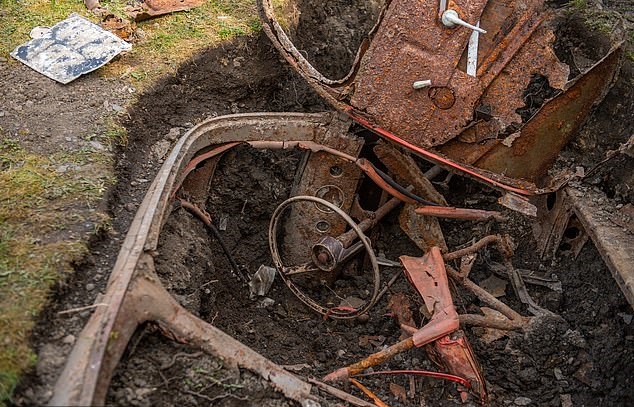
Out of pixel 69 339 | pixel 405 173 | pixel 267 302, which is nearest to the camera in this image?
pixel 69 339

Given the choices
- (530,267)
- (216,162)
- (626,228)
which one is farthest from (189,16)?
(626,228)

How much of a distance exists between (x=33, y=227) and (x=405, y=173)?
266 centimetres

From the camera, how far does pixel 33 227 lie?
365 centimetres

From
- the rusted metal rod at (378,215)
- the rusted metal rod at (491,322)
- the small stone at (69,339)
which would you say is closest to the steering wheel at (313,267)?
the rusted metal rod at (378,215)

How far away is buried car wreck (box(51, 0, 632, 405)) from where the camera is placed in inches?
157

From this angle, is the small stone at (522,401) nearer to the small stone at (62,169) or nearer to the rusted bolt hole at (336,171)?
the rusted bolt hole at (336,171)

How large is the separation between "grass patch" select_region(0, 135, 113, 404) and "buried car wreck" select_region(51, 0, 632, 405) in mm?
331

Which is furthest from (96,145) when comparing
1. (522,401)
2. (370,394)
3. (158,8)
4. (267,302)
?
(522,401)

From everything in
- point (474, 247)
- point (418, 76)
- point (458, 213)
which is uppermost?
point (418, 76)

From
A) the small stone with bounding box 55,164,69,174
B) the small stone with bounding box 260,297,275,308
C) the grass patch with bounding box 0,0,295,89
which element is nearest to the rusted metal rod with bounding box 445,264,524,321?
the small stone with bounding box 260,297,275,308

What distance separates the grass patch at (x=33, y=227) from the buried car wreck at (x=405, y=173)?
1.09 ft

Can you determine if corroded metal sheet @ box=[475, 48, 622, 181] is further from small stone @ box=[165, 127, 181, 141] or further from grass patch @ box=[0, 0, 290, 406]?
grass patch @ box=[0, 0, 290, 406]

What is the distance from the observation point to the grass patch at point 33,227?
2.99 meters

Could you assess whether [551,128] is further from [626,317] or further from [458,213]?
[626,317]
